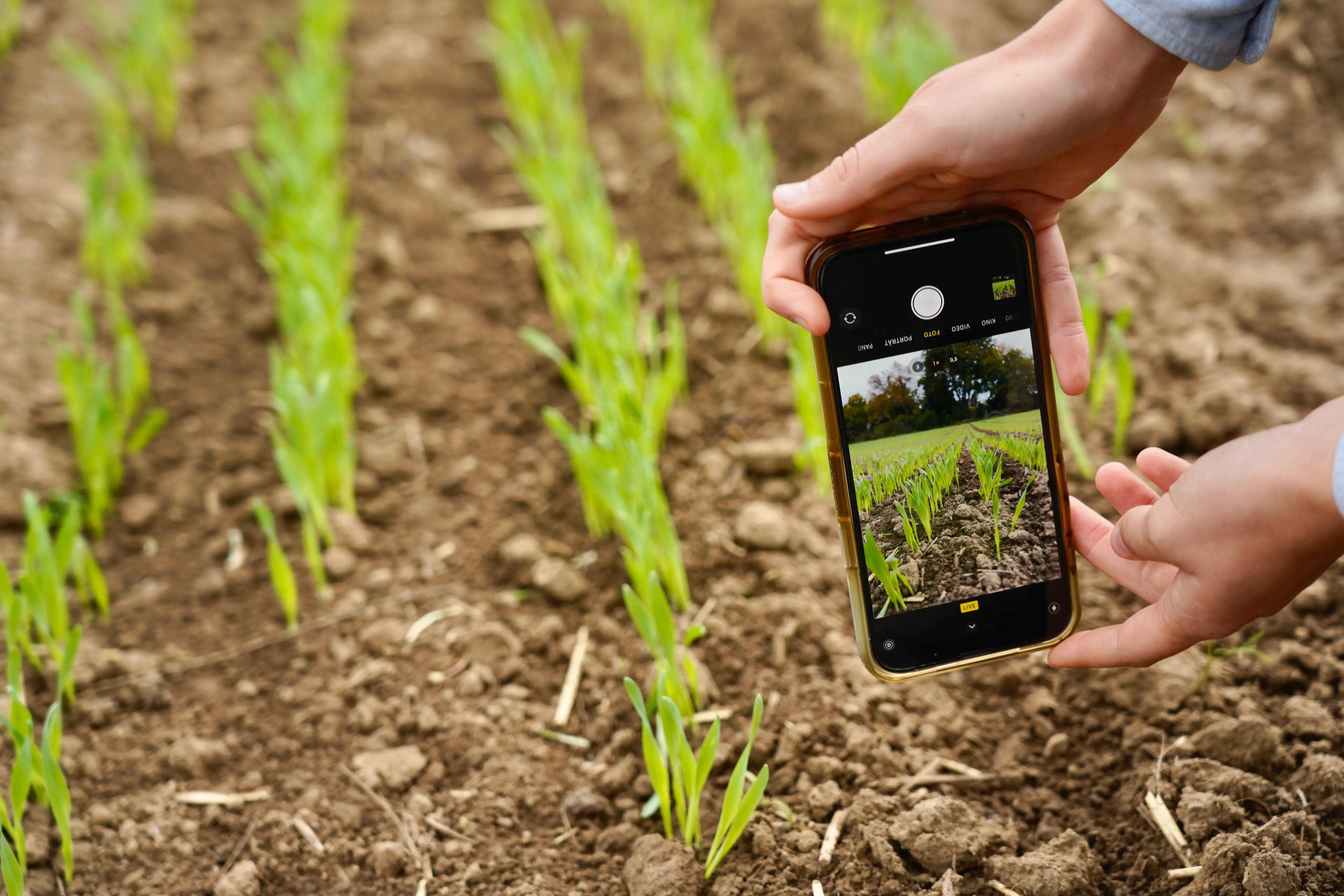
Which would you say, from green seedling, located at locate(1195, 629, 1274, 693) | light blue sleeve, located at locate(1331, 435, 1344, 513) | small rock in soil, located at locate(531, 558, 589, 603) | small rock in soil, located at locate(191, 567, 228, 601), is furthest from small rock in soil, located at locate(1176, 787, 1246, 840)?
small rock in soil, located at locate(191, 567, 228, 601)

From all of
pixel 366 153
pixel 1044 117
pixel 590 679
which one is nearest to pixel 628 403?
pixel 590 679

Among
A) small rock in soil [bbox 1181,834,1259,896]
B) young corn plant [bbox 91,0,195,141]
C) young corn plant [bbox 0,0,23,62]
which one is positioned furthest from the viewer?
young corn plant [bbox 0,0,23,62]

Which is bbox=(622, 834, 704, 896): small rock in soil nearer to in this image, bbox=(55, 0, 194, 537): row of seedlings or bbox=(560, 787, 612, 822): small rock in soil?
bbox=(560, 787, 612, 822): small rock in soil

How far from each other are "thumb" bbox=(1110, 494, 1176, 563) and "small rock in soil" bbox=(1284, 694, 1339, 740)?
459 mm

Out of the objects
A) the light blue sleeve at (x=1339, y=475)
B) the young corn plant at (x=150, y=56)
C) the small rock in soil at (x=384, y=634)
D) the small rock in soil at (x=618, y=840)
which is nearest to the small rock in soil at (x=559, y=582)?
the small rock in soil at (x=384, y=634)

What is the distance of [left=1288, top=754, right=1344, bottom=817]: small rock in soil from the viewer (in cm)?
116

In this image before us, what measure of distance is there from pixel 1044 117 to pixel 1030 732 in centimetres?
84

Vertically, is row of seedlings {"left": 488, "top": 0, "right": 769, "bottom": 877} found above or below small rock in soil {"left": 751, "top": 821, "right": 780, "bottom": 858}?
above

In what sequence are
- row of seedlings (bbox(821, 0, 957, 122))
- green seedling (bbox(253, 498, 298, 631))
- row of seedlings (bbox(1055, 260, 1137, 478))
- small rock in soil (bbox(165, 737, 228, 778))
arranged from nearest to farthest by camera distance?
small rock in soil (bbox(165, 737, 228, 778))
green seedling (bbox(253, 498, 298, 631))
row of seedlings (bbox(1055, 260, 1137, 478))
row of seedlings (bbox(821, 0, 957, 122))

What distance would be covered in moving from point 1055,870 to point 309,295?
1.65 metres

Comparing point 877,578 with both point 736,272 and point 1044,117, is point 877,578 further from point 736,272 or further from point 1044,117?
point 736,272

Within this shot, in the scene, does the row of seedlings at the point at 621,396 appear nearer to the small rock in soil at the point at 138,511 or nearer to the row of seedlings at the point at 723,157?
the row of seedlings at the point at 723,157

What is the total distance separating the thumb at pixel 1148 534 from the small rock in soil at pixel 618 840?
0.72 meters

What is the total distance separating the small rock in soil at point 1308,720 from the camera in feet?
4.16
